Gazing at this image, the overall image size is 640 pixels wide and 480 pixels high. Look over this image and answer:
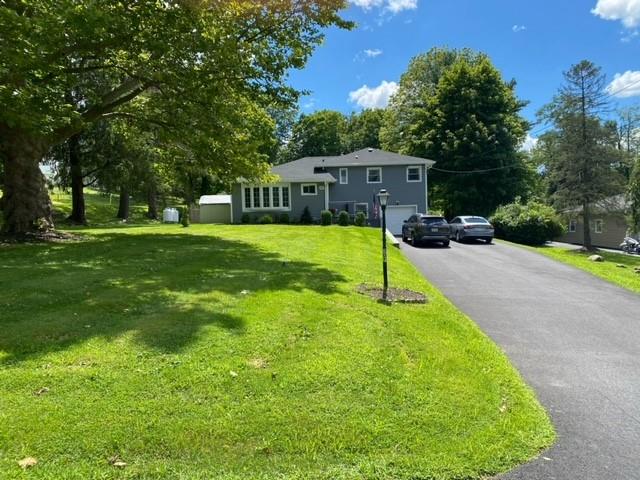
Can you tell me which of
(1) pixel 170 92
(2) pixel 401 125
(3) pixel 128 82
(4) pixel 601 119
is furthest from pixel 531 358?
(2) pixel 401 125

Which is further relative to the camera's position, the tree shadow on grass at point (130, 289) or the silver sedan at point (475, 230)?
the silver sedan at point (475, 230)

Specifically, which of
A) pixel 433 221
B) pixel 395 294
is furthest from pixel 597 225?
pixel 395 294

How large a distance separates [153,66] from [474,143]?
3350cm

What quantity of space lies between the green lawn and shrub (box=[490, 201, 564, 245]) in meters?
25.1

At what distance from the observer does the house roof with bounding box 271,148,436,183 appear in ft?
112

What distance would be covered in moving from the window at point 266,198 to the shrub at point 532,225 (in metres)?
15.4

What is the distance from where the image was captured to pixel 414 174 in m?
35.7

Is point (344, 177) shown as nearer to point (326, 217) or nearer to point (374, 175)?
point (374, 175)

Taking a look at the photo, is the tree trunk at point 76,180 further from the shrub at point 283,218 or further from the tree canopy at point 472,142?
the tree canopy at point 472,142

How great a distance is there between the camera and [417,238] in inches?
891

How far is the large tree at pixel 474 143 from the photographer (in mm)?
41594

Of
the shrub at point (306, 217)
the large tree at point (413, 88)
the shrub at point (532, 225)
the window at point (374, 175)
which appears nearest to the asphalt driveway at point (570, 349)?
the shrub at point (532, 225)

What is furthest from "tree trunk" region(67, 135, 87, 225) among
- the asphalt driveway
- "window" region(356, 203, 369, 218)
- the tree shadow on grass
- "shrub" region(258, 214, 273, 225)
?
the asphalt driveway

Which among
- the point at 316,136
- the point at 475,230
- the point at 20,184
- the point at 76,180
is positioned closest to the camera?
the point at 20,184
